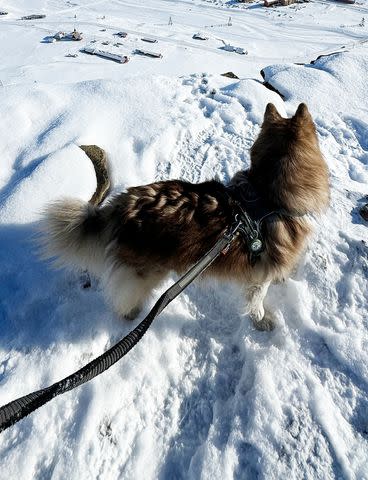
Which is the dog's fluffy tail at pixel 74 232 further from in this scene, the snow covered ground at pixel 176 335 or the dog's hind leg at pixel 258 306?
the dog's hind leg at pixel 258 306

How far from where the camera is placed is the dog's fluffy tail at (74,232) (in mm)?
2379

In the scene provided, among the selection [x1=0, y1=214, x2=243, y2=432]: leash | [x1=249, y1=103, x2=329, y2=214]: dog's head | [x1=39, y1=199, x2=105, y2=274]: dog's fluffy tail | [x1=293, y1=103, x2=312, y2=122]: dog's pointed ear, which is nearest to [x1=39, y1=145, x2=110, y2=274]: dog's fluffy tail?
[x1=39, y1=199, x2=105, y2=274]: dog's fluffy tail

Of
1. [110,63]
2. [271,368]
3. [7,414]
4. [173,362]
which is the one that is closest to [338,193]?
[271,368]

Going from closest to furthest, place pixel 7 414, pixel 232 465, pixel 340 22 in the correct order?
pixel 7 414
pixel 232 465
pixel 340 22

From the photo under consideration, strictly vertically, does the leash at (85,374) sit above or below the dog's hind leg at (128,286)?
above

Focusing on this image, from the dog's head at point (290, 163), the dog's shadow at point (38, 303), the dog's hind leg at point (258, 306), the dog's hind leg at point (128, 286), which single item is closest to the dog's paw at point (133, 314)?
the dog's hind leg at point (128, 286)

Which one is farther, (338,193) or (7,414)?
(338,193)

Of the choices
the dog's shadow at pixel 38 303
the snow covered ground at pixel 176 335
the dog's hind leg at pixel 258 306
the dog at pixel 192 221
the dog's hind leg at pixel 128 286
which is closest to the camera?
the snow covered ground at pixel 176 335

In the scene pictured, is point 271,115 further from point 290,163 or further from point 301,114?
point 290,163

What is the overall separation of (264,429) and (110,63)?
103 feet

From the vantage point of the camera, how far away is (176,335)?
2.79 meters

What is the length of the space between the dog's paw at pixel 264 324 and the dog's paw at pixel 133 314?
1.02m

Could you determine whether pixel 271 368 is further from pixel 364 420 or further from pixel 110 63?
pixel 110 63

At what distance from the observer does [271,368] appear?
2564 mm
